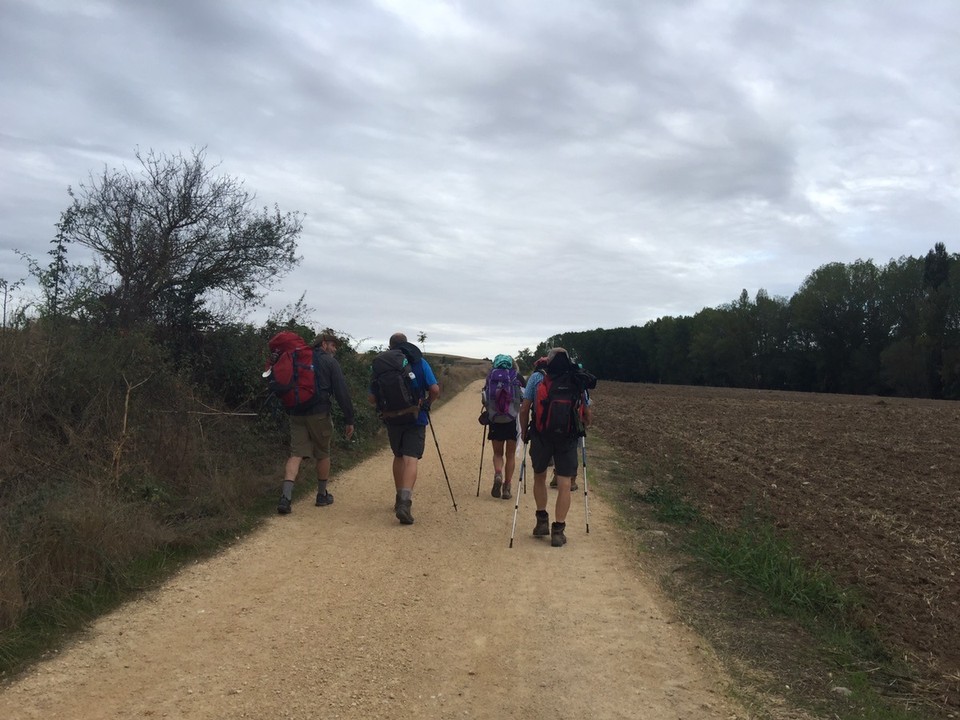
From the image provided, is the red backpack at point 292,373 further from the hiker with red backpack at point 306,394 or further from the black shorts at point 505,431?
the black shorts at point 505,431

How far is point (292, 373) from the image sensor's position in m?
7.88

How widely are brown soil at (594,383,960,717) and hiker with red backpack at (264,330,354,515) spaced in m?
4.31

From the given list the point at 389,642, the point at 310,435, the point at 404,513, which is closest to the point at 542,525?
the point at 404,513

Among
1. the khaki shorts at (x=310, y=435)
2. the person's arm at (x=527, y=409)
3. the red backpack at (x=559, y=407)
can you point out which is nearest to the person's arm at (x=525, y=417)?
the person's arm at (x=527, y=409)

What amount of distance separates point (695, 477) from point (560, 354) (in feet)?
18.4

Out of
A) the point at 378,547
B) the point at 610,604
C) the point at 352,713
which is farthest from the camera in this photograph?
the point at 378,547

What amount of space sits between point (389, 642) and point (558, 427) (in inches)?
117

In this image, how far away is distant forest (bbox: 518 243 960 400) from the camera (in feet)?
201

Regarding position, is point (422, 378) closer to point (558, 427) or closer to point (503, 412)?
point (558, 427)

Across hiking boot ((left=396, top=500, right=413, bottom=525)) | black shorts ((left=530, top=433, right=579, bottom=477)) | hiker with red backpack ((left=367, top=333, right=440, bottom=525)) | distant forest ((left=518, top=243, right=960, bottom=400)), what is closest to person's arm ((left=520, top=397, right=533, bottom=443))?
black shorts ((left=530, top=433, right=579, bottom=477))

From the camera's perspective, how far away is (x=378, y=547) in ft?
22.0

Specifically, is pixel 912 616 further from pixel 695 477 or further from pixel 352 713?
pixel 695 477

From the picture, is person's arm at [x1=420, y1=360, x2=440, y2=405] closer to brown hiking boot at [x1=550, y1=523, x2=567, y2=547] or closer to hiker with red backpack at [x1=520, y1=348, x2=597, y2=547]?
hiker with red backpack at [x1=520, y1=348, x2=597, y2=547]

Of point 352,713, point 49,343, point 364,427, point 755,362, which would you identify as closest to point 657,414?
point 364,427
